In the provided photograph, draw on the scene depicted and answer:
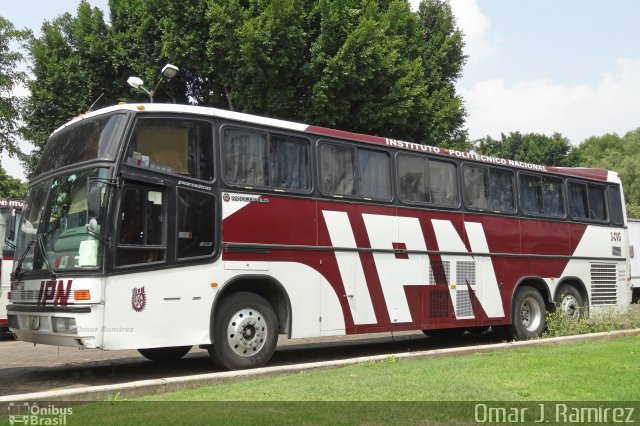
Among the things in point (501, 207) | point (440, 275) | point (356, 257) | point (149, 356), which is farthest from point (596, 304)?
point (149, 356)

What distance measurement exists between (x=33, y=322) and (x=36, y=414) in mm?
2909

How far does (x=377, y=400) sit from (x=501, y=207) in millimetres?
7855

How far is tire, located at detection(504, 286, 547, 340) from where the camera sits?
13.4 metres

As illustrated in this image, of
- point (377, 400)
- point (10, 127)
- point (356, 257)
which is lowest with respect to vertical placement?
point (377, 400)

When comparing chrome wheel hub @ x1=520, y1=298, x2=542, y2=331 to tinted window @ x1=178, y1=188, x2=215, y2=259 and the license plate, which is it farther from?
the license plate

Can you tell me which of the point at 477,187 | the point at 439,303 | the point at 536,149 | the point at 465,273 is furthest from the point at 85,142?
the point at 536,149

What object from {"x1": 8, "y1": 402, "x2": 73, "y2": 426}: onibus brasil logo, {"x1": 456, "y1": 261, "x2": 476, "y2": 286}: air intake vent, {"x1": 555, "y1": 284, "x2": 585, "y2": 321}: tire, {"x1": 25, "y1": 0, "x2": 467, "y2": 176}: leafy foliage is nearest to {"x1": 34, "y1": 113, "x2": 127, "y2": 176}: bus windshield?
{"x1": 8, "y1": 402, "x2": 73, "y2": 426}: onibus brasil logo

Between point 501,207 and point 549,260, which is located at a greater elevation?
point 501,207

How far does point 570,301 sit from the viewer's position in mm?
14391

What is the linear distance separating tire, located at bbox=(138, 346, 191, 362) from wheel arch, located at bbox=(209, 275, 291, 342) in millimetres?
1526

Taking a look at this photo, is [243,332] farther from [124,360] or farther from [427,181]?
[427,181]

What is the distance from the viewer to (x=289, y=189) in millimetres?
10078

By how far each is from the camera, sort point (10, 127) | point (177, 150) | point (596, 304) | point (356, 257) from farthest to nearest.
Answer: point (10, 127) < point (596, 304) < point (356, 257) < point (177, 150)

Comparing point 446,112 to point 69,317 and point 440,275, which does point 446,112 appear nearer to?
point 440,275
